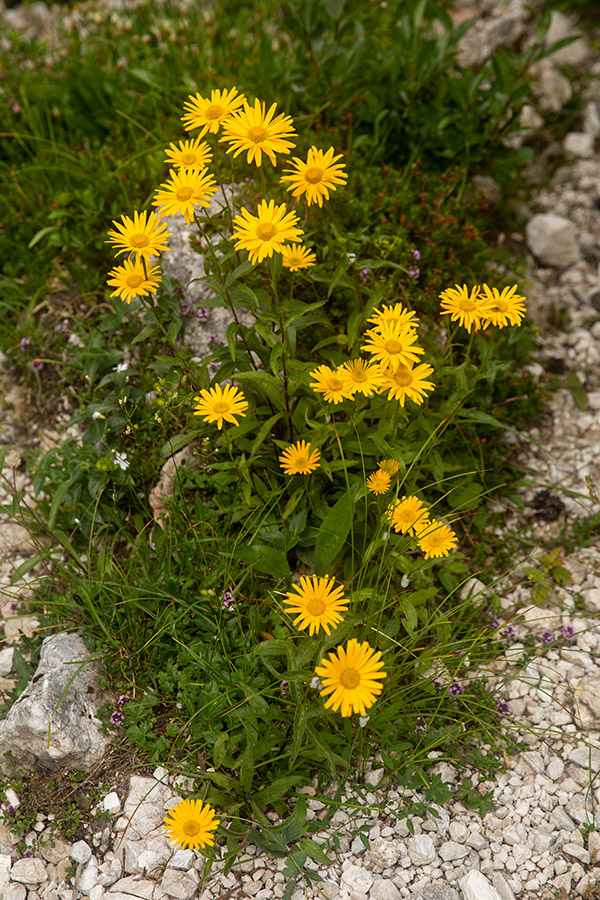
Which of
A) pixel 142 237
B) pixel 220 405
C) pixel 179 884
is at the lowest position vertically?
pixel 179 884

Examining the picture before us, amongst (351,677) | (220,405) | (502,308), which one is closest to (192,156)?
(220,405)

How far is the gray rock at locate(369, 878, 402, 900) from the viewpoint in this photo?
2225 millimetres

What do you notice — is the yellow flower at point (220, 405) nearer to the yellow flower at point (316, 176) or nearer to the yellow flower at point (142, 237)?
the yellow flower at point (142, 237)

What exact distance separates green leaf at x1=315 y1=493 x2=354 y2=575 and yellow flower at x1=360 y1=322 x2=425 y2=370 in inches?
20.5

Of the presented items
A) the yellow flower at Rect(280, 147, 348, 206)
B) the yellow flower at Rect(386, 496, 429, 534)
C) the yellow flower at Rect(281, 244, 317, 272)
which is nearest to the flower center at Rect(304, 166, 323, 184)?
the yellow flower at Rect(280, 147, 348, 206)

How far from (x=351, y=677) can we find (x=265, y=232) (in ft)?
4.65

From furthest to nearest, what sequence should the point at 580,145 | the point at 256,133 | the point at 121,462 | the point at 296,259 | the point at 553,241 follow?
the point at 580,145
the point at 553,241
the point at 121,462
the point at 296,259
the point at 256,133

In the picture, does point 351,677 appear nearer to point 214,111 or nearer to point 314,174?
point 314,174

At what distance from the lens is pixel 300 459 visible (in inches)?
99.1

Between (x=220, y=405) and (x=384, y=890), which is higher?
(x=220, y=405)

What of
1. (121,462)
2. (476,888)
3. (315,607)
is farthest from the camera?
(121,462)

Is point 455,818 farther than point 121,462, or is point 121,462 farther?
point 121,462

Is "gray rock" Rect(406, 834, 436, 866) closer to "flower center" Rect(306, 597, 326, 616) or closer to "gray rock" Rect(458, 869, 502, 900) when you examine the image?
"gray rock" Rect(458, 869, 502, 900)

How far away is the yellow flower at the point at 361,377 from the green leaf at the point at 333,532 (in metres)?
0.41
